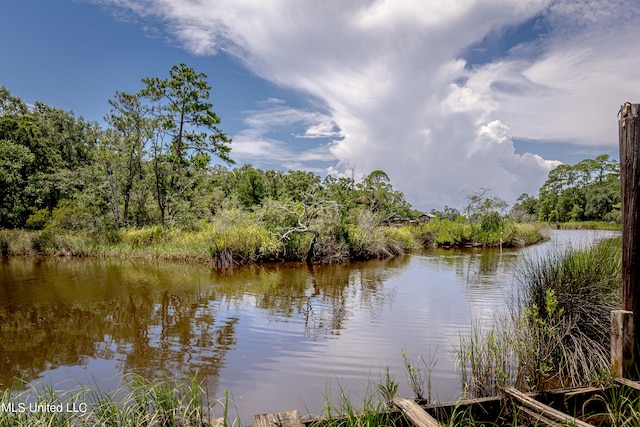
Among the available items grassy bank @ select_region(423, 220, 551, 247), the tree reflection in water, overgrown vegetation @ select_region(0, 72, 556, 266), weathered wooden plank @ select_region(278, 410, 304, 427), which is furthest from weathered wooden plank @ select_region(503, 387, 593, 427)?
grassy bank @ select_region(423, 220, 551, 247)

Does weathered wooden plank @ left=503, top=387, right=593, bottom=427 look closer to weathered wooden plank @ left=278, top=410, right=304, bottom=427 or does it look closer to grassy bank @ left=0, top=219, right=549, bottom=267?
weathered wooden plank @ left=278, top=410, right=304, bottom=427

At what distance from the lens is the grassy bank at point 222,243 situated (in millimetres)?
17250

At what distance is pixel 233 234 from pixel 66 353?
36.2ft

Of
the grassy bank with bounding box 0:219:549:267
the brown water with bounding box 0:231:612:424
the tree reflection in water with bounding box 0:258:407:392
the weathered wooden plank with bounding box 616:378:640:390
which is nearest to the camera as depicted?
the weathered wooden plank with bounding box 616:378:640:390

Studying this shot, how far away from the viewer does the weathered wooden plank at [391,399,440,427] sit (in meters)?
2.73

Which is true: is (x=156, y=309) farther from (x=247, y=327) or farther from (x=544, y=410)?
(x=544, y=410)

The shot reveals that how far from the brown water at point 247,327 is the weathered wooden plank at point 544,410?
1270mm

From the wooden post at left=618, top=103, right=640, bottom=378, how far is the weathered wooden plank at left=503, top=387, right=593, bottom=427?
137 cm

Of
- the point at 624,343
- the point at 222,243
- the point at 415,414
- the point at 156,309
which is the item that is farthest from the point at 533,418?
the point at 222,243

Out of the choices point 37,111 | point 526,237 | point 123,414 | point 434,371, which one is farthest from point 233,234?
point 37,111

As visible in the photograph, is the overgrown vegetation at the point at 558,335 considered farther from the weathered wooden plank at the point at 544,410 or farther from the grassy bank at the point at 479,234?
the grassy bank at the point at 479,234

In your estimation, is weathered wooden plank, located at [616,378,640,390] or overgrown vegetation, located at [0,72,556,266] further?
overgrown vegetation, located at [0,72,556,266]

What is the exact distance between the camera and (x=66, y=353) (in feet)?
20.5

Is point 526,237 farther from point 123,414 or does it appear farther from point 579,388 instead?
point 123,414
